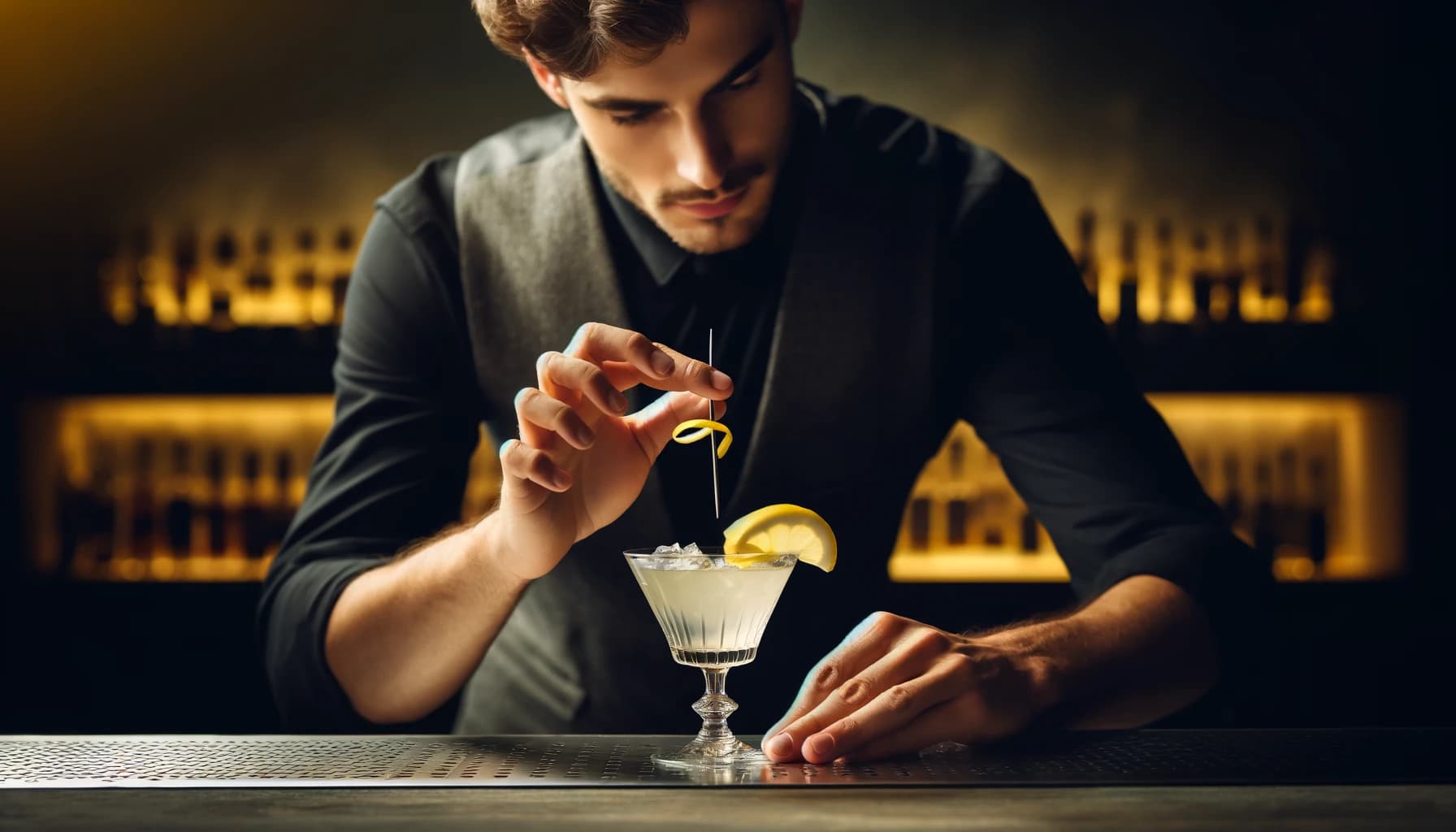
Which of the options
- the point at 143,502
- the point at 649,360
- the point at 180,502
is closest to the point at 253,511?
the point at 180,502

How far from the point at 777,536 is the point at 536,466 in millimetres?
256

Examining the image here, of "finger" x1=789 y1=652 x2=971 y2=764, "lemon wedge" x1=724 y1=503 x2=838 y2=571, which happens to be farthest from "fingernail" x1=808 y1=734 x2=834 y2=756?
"lemon wedge" x1=724 y1=503 x2=838 y2=571

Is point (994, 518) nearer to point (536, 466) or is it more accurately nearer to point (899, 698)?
point (899, 698)

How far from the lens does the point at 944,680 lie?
132 cm

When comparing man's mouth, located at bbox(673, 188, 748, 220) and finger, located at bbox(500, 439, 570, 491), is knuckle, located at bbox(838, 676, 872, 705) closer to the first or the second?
finger, located at bbox(500, 439, 570, 491)

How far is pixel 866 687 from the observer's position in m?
1.30

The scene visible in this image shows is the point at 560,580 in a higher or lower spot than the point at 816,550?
lower

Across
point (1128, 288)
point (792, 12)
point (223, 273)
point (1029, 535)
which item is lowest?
point (1029, 535)

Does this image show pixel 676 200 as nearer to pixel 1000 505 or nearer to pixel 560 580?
pixel 560 580

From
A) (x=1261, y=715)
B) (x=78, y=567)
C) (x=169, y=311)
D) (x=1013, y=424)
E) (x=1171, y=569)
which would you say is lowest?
(x=1261, y=715)

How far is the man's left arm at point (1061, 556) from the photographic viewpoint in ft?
4.32

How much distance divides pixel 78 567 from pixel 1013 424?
9.06 ft

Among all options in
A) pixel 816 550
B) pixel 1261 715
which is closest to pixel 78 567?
pixel 816 550

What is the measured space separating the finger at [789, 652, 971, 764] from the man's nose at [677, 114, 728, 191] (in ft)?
2.48
